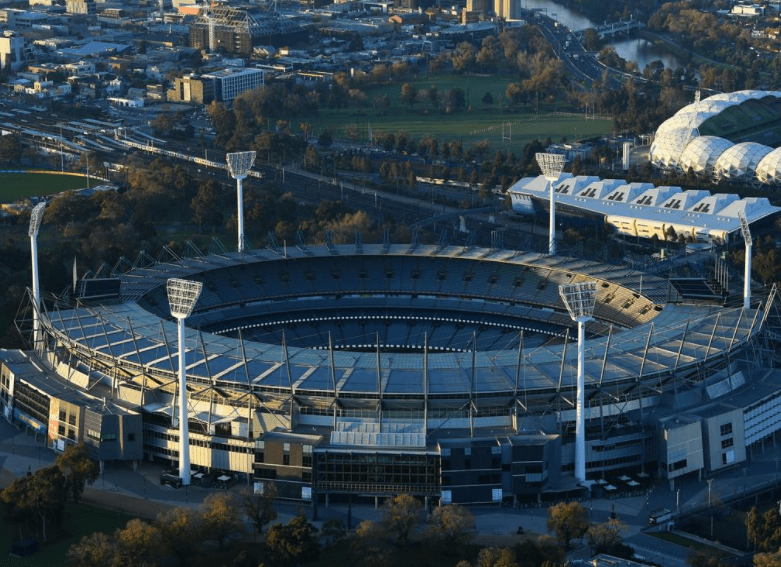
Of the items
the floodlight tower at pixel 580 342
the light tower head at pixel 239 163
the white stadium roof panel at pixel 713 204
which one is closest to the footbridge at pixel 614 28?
the white stadium roof panel at pixel 713 204

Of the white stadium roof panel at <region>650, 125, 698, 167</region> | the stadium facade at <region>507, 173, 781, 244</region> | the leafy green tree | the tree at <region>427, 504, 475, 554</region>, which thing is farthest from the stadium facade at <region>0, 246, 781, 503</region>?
the white stadium roof panel at <region>650, 125, 698, 167</region>

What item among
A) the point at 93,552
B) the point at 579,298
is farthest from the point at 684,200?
the point at 93,552

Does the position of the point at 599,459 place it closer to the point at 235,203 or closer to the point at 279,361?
the point at 279,361

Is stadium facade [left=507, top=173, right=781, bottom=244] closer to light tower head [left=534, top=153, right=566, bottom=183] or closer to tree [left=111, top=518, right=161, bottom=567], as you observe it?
light tower head [left=534, top=153, right=566, bottom=183]

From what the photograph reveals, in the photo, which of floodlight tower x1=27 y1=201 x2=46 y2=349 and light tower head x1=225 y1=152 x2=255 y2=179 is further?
light tower head x1=225 y1=152 x2=255 y2=179

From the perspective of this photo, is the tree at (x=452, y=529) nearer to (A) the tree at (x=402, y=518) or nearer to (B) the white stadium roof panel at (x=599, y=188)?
(A) the tree at (x=402, y=518)
